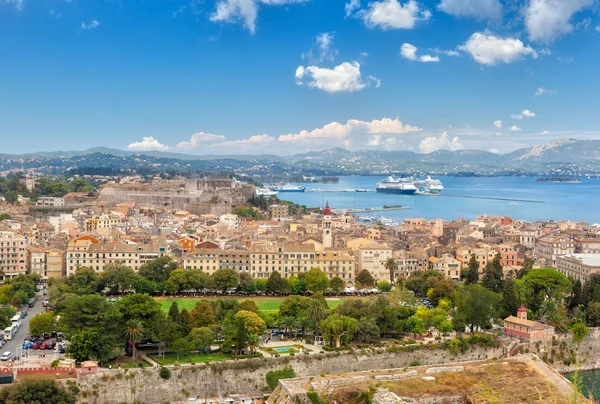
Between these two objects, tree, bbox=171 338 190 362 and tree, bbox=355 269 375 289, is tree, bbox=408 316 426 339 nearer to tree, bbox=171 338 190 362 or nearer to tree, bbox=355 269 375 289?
tree, bbox=171 338 190 362

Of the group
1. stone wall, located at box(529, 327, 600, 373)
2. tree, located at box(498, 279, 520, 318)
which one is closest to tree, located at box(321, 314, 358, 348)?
stone wall, located at box(529, 327, 600, 373)

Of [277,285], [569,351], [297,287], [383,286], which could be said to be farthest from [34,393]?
[383,286]

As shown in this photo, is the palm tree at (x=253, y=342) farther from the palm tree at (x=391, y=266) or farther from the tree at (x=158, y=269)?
the palm tree at (x=391, y=266)

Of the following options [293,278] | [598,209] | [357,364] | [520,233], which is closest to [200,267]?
[293,278]

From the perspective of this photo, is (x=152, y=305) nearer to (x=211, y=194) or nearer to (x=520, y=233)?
(x=520, y=233)

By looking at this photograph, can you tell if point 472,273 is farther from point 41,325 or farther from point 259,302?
point 41,325

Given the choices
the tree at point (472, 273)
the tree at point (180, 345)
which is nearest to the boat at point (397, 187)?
the tree at point (472, 273)

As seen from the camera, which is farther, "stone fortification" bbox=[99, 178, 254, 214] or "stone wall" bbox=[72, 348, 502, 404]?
"stone fortification" bbox=[99, 178, 254, 214]
